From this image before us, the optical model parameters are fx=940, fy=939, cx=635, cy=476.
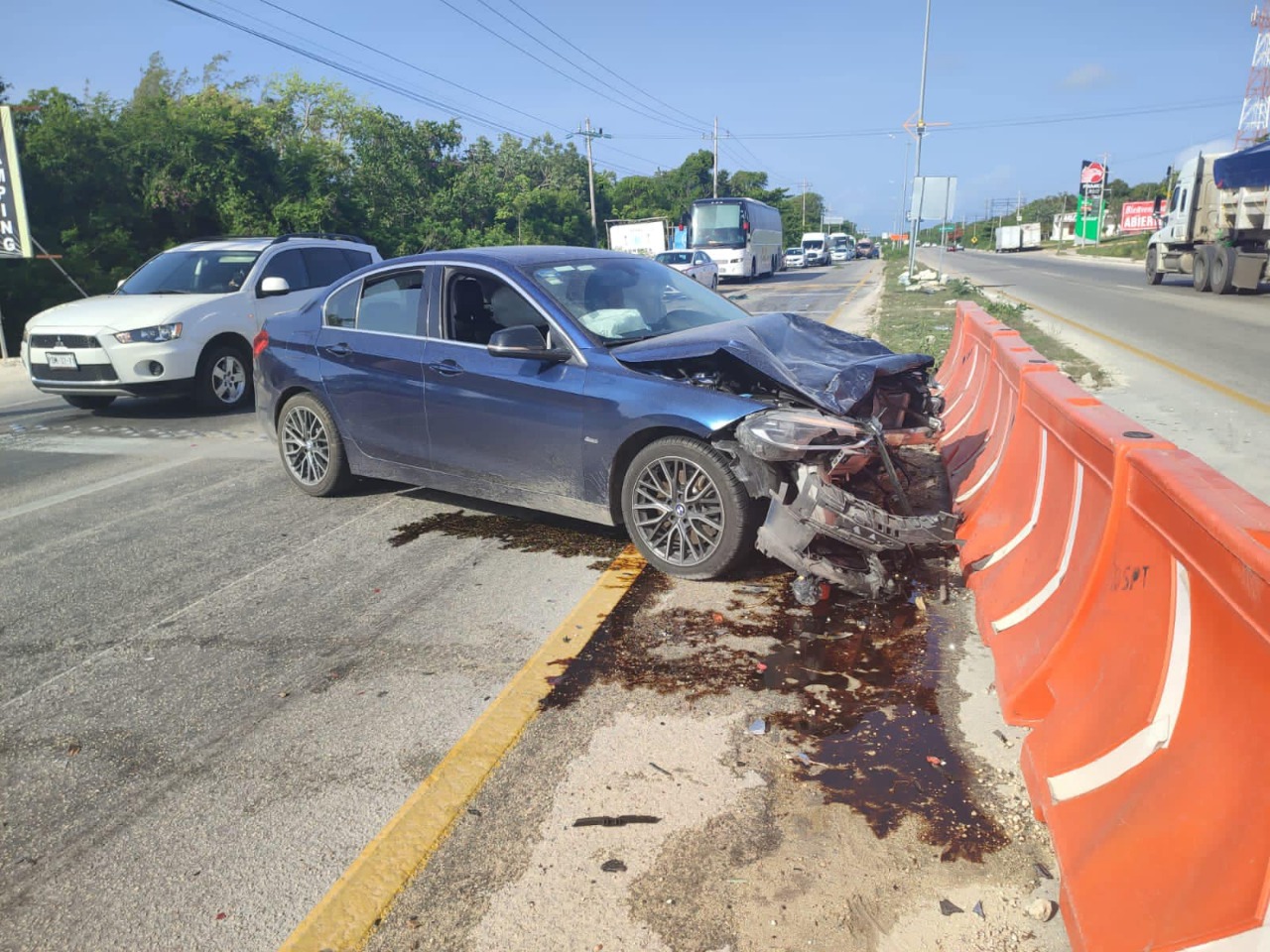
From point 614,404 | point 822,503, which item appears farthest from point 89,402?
point 822,503

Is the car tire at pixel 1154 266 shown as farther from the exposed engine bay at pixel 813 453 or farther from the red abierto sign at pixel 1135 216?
the red abierto sign at pixel 1135 216

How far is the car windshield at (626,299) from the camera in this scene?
5.52 metres

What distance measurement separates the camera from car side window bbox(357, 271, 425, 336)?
19.9 feet

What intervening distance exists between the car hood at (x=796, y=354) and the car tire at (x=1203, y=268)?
880 inches

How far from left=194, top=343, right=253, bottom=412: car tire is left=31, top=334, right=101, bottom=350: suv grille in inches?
41.7

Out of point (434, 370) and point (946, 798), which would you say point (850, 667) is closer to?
point (946, 798)

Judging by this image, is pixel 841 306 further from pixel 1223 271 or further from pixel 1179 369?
pixel 1179 369

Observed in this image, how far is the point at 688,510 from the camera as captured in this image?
4.89m

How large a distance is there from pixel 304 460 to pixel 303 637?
2.71 m

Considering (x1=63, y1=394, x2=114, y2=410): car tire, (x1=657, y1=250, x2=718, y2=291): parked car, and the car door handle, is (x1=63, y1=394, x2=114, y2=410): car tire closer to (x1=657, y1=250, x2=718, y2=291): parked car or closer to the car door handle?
the car door handle

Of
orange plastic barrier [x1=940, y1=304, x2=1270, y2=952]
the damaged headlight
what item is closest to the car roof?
the damaged headlight

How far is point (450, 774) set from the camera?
3293mm

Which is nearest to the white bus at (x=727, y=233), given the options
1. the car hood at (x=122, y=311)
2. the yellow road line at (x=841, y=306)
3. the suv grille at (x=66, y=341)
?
the yellow road line at (x=841, y=306)

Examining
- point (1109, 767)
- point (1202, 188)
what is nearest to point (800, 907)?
point (1109, 767)
